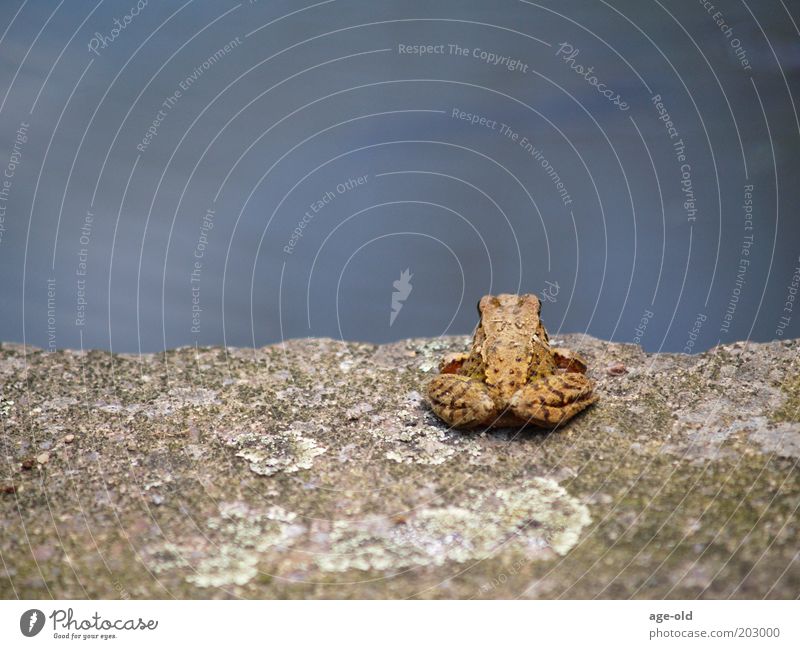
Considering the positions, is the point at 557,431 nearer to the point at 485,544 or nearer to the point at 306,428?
the point at 485,544

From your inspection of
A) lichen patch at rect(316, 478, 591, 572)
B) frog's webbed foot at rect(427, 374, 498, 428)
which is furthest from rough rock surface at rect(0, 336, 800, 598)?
frog's webbed foot at rect(427, 374, 498, 428)

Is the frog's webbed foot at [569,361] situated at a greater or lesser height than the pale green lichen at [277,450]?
greater

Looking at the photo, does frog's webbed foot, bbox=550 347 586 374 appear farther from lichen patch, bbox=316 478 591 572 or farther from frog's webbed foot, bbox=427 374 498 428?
lichen patch, bbox=316 478 591 572

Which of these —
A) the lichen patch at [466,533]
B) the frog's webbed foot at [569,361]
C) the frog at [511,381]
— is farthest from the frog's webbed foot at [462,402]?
the frog's webbed foot at [569,361]

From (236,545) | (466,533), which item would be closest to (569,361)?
(466,533)

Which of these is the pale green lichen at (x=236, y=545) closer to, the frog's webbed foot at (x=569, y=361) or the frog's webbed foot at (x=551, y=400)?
the frog's webbed foot at (x=551, y=400)
